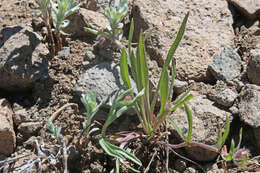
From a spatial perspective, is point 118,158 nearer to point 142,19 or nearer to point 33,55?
point 33,55

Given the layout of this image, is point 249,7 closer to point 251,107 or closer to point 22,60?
A: point 251,107

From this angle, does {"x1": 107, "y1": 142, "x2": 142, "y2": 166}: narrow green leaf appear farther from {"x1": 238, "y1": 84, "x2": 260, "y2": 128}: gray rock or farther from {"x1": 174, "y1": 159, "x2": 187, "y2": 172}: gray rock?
{"x1": 238, "y1": 84, "x2": 260, "y2": 128}: gray rock

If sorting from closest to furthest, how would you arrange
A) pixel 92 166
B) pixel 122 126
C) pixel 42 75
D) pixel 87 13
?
pixel 92 166
pixel 122 126
pixel 42 75
pixel 87 13

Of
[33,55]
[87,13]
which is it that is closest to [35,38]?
[33,55]

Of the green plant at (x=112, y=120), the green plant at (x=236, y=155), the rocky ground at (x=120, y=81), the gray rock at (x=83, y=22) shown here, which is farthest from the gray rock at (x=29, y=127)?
the green plant at (x=236, y=155)

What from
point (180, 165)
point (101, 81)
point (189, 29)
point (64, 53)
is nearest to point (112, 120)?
point (101, 81)
